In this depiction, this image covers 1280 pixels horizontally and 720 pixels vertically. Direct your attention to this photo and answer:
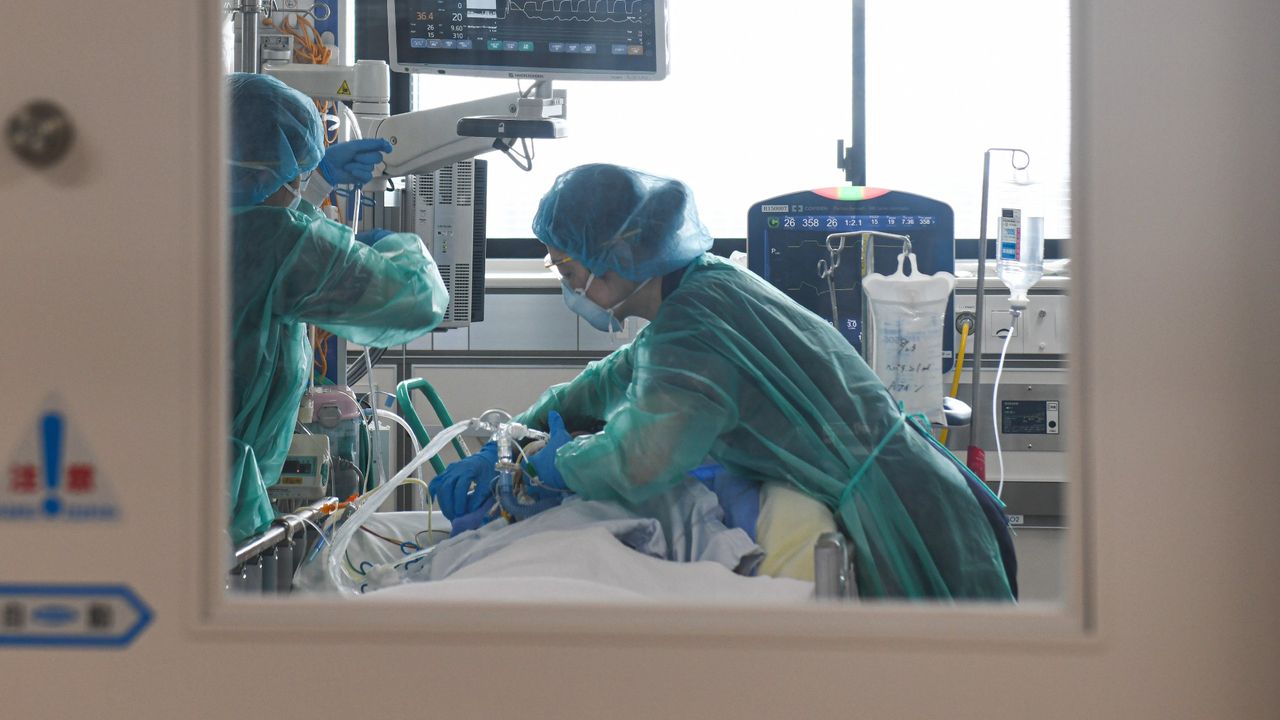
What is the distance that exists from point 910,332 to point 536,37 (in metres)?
1.11

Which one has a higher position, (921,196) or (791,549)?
(921,196)

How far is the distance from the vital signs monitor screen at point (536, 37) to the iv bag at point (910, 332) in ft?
2.50

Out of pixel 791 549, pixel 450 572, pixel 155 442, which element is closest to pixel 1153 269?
pixel 155 442

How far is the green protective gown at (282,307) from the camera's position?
1.85 metres

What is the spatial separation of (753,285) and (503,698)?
55.3 inches

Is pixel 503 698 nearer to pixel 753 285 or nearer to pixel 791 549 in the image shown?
pixel 791 549

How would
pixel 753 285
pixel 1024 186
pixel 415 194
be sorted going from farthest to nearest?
pixel 1024 186, pixel 415 194, pixel 753 285

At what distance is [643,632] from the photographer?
62 cm

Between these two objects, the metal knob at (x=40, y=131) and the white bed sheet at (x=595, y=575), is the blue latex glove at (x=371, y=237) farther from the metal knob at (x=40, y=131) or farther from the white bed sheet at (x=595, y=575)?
the metal knob at (x=40, y=131)

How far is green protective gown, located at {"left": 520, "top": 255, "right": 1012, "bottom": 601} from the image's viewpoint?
1755 millimetres

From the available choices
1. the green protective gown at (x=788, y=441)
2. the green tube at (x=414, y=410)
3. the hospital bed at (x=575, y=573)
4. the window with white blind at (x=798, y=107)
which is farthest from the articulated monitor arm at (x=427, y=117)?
the hospital bed at (x=575, y=573)

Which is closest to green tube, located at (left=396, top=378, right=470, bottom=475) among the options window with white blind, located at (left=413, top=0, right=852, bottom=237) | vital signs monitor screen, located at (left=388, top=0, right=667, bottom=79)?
vital signs monitor screen, located at (left=388, top=0, right=667, bottom=79)

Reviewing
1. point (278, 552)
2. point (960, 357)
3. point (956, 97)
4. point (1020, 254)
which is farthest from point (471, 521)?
point (956, 97)

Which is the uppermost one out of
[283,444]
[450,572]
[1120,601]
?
[1120,601]
